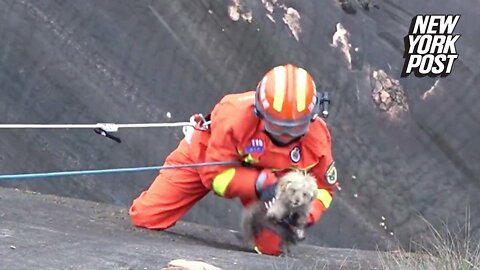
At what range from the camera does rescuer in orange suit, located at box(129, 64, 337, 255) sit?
19.7 ft

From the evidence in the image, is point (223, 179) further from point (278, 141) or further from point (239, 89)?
point (239, 89)

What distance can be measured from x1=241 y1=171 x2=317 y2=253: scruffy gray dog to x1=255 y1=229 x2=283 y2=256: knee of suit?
0.03 meters

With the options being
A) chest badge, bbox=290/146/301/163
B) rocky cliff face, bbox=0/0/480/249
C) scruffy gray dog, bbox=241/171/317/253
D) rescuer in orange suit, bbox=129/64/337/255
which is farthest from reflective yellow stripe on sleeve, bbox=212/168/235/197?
rocky cliff face, bbox=0/0/480/249

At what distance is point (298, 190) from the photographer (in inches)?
231

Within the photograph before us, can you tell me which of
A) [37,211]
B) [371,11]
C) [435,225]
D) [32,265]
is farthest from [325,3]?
[32,265]

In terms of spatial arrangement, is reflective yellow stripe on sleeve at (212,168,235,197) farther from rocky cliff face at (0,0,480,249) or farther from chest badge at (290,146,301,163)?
rocky cliff face at (0,0,480,249)

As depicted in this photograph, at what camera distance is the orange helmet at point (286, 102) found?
5977 millimetres

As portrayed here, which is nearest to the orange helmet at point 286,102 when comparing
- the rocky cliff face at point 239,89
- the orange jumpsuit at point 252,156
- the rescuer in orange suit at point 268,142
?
the rescuer in orange suit at point 268,142

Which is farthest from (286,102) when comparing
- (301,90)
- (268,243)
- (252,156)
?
(268,243)

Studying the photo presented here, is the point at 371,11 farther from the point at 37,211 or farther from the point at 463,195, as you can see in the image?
the point at 37,211

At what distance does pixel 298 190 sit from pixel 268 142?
48 centimetres

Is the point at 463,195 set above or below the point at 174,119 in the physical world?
below

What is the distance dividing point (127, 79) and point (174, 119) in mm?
503

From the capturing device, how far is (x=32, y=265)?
16.2ft
